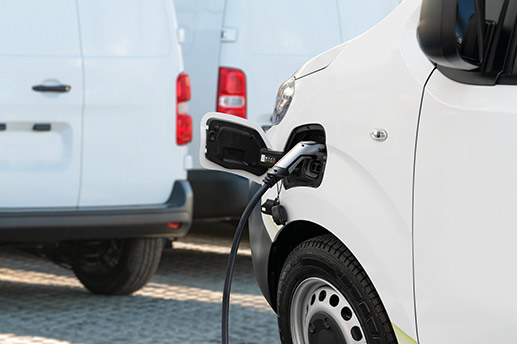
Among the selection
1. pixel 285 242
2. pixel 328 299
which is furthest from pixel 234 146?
pixel 328 299

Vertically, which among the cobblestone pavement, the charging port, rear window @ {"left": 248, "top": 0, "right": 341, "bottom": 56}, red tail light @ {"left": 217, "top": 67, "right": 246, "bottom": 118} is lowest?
the cobblestone pavement

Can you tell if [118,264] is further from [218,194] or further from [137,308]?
[218,194]

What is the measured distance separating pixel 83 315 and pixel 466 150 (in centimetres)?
345

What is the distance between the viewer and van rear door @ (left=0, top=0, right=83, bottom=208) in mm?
5609

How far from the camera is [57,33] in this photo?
572 cm

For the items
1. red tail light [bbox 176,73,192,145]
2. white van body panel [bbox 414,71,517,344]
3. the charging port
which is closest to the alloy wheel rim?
the charging port

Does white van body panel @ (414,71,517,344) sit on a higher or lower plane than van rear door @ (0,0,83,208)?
higher

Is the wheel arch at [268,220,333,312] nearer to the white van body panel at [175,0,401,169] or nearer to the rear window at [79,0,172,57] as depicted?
the rear window at [79,0,172,57]

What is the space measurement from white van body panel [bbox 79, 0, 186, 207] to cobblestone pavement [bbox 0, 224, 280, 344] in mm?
642

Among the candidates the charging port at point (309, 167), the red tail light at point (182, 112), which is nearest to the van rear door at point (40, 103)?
the red tail light at point (182, 112)

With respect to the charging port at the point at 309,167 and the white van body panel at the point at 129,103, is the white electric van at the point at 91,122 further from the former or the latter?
the charging port at the point at 309,167

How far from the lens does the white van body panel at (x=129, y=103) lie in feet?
19.0

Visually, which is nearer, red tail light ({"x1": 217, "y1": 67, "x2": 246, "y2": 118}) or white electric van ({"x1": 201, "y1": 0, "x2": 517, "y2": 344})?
white electric van ({"x1": 201, "y1": 0, "x2": 517, "y2": 344})

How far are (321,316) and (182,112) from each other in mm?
2642
